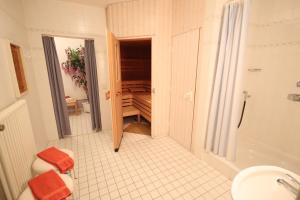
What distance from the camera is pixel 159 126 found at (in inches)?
122

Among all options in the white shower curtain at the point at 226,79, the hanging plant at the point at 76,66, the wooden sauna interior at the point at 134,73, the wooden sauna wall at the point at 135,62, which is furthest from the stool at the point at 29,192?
the hanging plant at the point at 76,66

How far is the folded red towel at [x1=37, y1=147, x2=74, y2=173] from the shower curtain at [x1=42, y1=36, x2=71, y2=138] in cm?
151

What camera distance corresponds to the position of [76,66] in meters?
4.80

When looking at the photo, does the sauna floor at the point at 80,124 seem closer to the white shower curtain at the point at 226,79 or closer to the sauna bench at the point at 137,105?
the sauna bench at the point at 137,105

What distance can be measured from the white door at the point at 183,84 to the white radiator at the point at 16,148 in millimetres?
2277

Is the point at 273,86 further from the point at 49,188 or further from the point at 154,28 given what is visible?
the point at 49,188

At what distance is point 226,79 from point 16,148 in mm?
2373

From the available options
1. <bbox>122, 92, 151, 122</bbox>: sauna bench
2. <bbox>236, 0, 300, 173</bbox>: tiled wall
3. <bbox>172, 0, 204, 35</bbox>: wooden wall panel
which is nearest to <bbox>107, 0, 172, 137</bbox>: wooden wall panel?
<bbox>172, 0, 204, 35</bbox>: wooden wall panel

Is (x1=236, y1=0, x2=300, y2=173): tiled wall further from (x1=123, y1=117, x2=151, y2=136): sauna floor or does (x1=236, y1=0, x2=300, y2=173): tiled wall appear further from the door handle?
(x1=123, y1=117, x2=151, y2=136): sauna floor

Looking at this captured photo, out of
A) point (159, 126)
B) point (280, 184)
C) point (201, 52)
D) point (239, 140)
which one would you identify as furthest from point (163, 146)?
point (280, 184)

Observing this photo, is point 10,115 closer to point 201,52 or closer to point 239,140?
point 201,52

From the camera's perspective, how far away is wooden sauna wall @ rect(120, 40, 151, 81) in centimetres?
445

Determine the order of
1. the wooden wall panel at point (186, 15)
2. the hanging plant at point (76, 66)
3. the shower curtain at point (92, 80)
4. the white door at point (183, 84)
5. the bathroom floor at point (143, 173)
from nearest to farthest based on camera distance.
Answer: the bathroom floor at point (143, 173)
the wooden wall panel at point (186, 15)
the white door at point (183, 84)
the shower curtain at point (92, 80)
the hanging plant at point (76, 66)

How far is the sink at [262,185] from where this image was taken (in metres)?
0.87
